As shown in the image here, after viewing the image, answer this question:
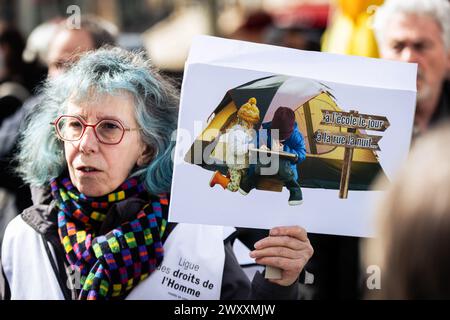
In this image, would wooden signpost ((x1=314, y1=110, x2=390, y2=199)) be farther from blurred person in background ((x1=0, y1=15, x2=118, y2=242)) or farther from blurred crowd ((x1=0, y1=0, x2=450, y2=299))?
blurred person in background ((x1=0, y1=15, x2=118, y2=242))

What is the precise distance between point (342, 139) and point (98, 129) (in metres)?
0.68

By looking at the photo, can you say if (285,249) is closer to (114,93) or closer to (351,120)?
(351,120)

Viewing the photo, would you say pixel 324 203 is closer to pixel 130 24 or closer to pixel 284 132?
pixel 284 132

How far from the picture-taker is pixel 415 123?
3.30 metres

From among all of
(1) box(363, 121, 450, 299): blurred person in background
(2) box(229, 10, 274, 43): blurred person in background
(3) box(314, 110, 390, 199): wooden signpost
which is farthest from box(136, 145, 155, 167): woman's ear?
(2) box(229, 10, 274, 43): blurred person in background

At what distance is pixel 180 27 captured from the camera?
1627cm

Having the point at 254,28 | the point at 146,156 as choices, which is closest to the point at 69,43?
the point at 146,156

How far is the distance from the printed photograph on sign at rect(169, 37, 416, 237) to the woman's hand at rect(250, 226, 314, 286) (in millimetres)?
32

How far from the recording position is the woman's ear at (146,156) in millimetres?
2381

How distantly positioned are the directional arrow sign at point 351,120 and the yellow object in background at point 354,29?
145cm

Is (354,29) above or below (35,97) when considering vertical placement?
above

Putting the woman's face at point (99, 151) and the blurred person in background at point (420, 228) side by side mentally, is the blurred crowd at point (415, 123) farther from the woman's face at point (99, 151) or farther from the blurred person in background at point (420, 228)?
the woman's face at point (99, 151)

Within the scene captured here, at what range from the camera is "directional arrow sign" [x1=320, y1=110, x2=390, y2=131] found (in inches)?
85.9

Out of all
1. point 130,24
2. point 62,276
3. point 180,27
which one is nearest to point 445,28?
point 62,276
